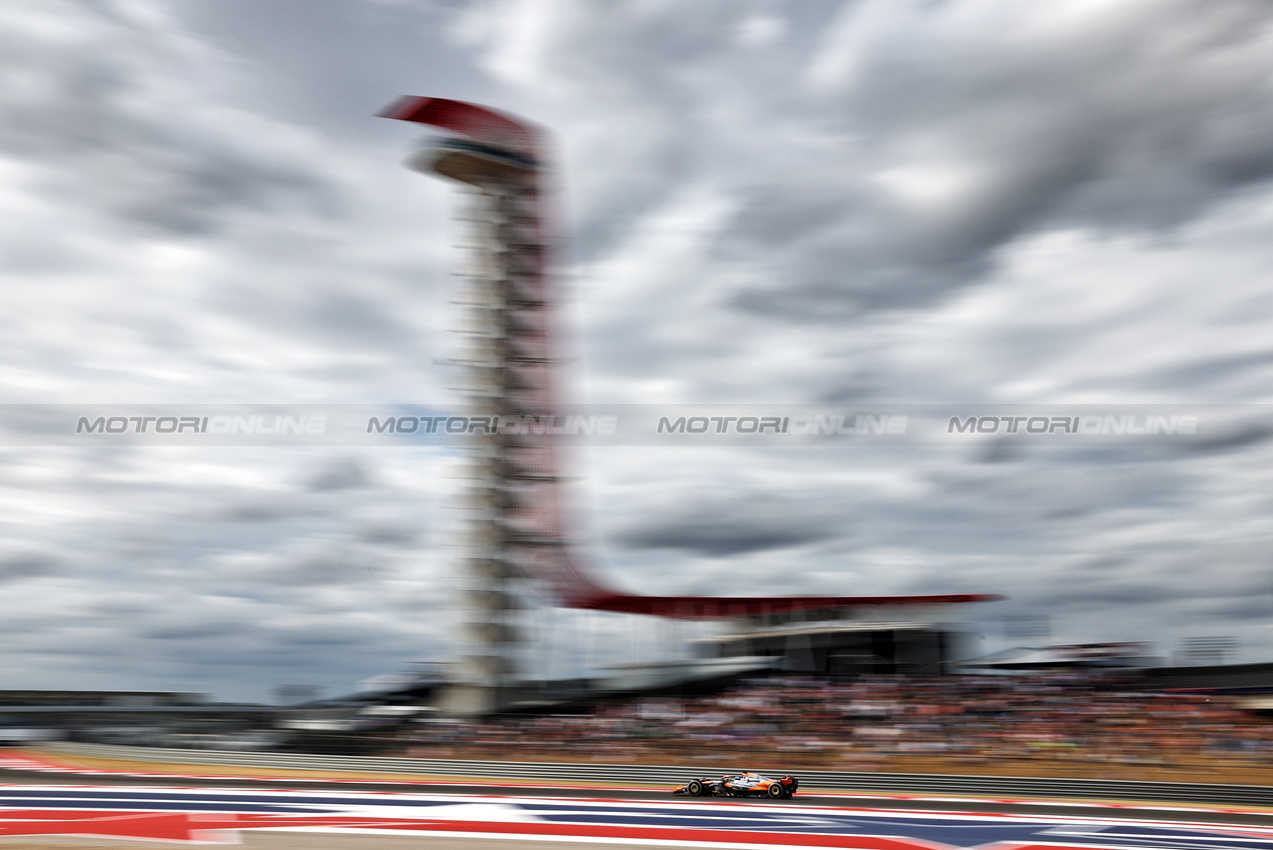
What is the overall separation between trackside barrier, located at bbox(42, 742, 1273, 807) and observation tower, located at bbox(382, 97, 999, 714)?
1041 cm

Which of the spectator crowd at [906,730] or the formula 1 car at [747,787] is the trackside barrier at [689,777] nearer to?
the spectator crowd at [906,730]

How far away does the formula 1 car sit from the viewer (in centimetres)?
2103

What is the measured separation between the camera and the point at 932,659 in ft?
133

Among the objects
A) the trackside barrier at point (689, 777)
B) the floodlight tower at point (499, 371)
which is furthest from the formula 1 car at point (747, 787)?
the floodlight tower at point (499, 371)

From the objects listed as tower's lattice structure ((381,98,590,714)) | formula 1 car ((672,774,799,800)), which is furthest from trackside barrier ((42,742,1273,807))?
tower's lattice structure ((381,98,590,714))

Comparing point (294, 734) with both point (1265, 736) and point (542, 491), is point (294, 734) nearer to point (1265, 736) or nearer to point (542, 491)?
point (542, 491)

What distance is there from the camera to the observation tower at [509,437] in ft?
130

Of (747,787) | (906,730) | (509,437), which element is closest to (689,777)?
(747,787)

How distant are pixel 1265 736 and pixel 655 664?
19.9 metres

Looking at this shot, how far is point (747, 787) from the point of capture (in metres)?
21.1

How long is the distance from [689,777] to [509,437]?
64.2ft

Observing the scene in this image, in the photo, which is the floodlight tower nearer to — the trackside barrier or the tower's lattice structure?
the tower's lattice structure

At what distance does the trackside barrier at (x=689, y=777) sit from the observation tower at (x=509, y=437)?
1041 cm

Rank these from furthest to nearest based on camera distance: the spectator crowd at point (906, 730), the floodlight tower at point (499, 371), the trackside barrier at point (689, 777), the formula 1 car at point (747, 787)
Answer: the floodlight tower at point (499, 371) < the spectator crowd at point (906, 730) < the trackside barrier at point (689, 777) < the formula 1 car at point (747, 787)
